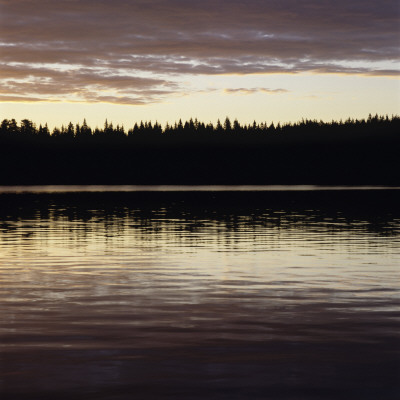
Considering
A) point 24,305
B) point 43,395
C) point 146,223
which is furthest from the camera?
point 146,223

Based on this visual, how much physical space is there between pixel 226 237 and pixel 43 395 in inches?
1228

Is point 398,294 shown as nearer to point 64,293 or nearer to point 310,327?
point 310,327

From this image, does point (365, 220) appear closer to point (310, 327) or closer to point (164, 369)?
point (310, 327)

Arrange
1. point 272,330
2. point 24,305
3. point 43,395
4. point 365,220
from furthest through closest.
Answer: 1. point 365,220
2. point 24,305
3. point 272,330
4. point 43,395

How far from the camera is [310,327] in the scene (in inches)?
680

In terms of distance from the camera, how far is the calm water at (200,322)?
12.8 meters

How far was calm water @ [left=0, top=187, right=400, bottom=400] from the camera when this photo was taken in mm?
12828

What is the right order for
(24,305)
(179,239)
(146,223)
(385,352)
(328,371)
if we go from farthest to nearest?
(146,223) → (179,239) → (24,305) → (385,352) → (328,371)

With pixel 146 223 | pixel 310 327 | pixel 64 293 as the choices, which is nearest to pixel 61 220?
pixel 146 223

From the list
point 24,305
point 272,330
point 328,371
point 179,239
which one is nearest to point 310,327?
point 272,330

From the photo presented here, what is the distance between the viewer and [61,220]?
60250mm

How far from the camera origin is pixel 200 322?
17.8m

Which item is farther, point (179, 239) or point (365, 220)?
point (365, 220)

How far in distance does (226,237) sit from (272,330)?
2618 centimetres
